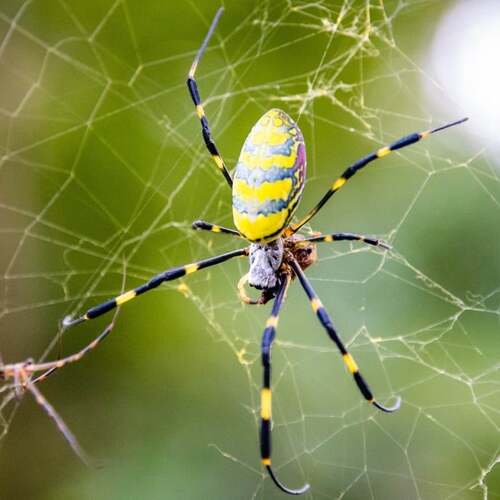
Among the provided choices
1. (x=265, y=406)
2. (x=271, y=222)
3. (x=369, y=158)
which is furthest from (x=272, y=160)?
(x=265, y=406)

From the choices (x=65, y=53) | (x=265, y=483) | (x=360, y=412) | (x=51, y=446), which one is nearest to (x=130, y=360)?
(x=51, y=446)

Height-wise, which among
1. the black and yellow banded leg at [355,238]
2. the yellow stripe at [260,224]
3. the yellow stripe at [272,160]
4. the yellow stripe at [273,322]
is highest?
the yellow stripe at [272,160]

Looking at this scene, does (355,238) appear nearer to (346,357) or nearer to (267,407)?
(346,357)

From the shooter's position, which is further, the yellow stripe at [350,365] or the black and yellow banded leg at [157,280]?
the black and yellow banded leg at [157,280]

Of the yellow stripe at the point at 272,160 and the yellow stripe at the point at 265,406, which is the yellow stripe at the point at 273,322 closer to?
the yellow stripe at the point at 265,406

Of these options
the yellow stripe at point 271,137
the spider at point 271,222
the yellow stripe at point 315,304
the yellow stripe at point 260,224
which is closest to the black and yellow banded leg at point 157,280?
the spider at point 271,222

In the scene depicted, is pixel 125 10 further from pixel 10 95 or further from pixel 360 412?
pixel 360 412

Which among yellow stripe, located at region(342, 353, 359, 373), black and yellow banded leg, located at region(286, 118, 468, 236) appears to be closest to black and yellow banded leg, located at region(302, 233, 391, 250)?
black and yellow banded leg, located at region(286, 118, 468, 236)

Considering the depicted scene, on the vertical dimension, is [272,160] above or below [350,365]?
above
